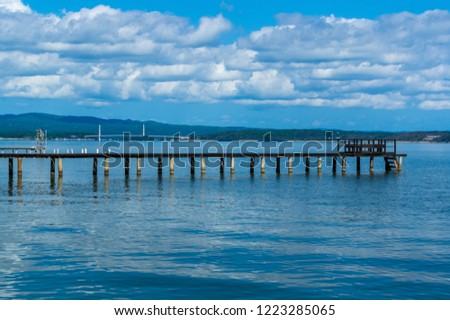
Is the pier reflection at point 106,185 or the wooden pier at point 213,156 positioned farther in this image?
the wooden pier at point 213,156

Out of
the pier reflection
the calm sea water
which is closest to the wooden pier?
the pier reflection

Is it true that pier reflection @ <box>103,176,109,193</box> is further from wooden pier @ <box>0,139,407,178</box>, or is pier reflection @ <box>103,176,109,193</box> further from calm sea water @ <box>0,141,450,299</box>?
wooden pier @ <box>0,139,407,178</box>

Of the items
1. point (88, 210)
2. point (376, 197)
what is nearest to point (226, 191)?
point (376, 197)

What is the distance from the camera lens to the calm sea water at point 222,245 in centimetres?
2644

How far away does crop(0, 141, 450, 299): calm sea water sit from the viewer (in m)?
26.4

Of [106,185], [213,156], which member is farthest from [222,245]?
[213,156]

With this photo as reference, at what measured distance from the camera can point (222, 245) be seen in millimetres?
34844

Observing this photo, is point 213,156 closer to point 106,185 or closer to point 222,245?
point 106,185

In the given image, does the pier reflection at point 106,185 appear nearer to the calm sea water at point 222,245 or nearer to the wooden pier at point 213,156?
the calm sea water at point 222,245

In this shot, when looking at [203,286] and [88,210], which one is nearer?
[203,286]

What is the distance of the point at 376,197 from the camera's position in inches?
2391

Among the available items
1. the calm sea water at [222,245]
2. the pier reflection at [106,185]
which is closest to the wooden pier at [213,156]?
the pier reflection at [106,185]
